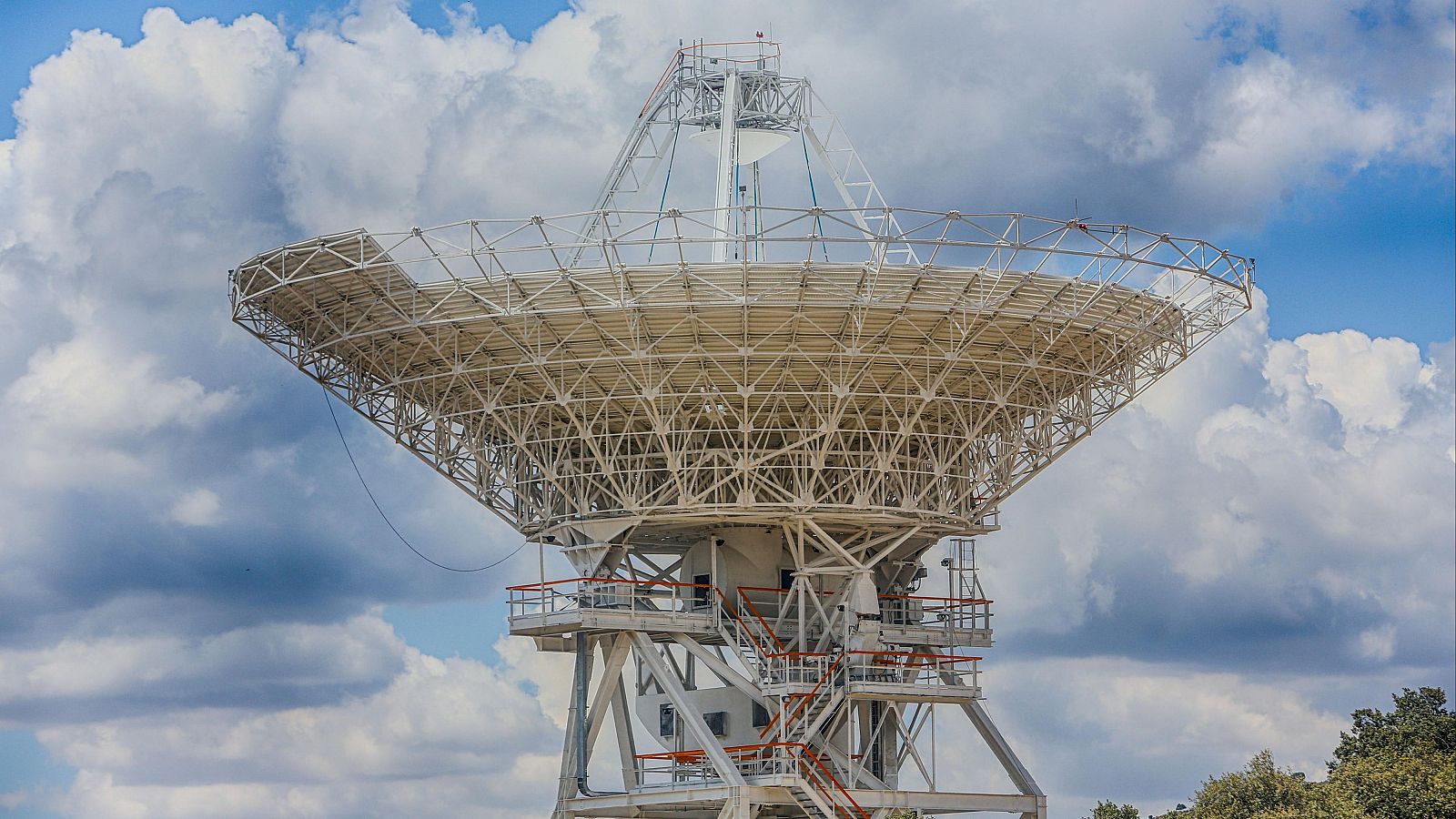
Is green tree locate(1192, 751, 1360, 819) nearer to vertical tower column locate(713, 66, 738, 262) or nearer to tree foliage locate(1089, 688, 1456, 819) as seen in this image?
tree foliage locate(1089, 688, 1456, 819)

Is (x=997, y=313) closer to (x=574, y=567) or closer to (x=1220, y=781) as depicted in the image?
(x=574, y=567)

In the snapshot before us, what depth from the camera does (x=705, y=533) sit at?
65.4m

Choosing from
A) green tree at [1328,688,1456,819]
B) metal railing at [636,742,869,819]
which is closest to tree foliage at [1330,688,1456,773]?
green tree at [1328,688,1456,819]

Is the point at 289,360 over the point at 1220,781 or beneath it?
over

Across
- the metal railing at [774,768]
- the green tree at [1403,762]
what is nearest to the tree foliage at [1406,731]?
the green tree at [1403,762]

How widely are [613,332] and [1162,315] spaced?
15.6 metres

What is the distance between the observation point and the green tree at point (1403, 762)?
60.4 m

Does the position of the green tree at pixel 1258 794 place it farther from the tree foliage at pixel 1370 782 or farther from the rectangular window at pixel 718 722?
→ the rectangular window at pixel 718 722

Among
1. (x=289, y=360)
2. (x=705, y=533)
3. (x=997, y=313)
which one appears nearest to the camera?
(x=997, y=313)

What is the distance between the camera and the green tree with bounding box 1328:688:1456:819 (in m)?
60.4

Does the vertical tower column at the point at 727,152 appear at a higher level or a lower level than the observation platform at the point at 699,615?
higher

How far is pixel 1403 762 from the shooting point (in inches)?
2657

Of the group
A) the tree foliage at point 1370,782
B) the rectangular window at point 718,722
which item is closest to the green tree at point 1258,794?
the tree foliage at point 1370,782

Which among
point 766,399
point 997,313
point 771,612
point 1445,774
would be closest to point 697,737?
point 771,612
